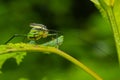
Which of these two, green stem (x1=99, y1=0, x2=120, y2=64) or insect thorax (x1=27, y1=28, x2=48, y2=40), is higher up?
green stem (x1=99, y1=0, x2=120, y2=64)

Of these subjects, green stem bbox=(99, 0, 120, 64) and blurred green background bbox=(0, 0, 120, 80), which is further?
blurred green background bbox=(0, 0, 120, 80)

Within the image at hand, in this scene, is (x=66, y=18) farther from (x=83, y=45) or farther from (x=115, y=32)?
(x=115, y=32)

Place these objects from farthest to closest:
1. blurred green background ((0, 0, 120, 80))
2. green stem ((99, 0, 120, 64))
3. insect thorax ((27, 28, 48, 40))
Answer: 1. blurred green background ((0, 0, 120, 80))
2. insect thorax ((27, 28, 48, 40))
3. green stem ((99, 0, 120, 64))

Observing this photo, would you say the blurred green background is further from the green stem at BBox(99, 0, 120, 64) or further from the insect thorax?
the green stem at BBox(99, 0, 120, 64)

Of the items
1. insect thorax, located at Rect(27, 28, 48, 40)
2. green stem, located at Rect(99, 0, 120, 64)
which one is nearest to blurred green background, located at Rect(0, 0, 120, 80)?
insect thorax, located at Rect(27, 28, 48, 40)

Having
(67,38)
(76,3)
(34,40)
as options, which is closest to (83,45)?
(67,38)

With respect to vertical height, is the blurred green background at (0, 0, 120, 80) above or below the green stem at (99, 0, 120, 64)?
below

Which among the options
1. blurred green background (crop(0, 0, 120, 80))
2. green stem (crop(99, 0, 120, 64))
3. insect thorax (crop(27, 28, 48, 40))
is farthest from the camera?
blurred green background (crop(0, 0, 120, 80))

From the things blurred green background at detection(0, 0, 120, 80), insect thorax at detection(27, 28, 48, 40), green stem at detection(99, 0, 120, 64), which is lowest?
blurred green background at detection(0, 0, 120, 80)
